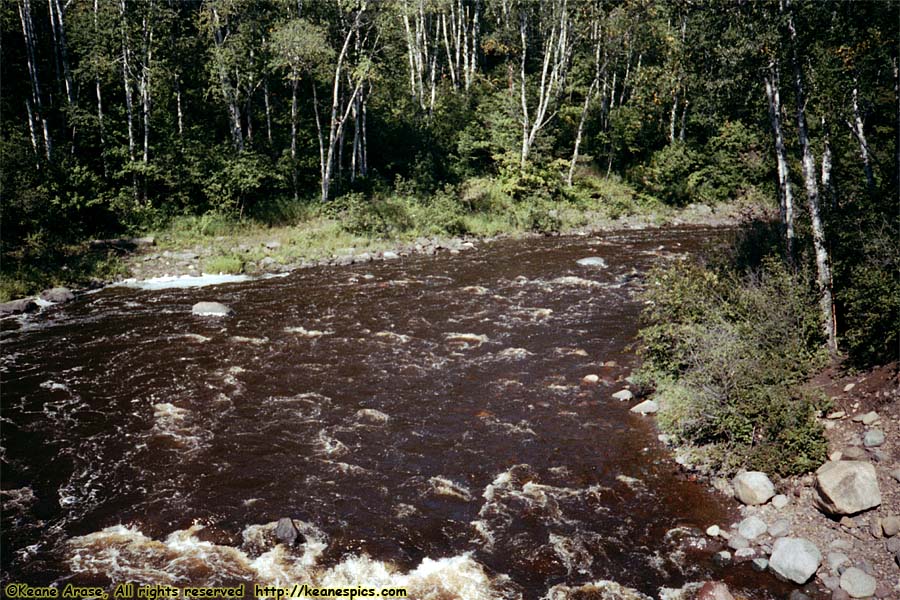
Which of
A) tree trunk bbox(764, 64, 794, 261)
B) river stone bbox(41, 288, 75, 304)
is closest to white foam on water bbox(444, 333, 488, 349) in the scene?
tree trunk bbox(764, 64, 794, 261)

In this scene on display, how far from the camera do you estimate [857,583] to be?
300 inches

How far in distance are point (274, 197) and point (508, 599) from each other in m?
30.6

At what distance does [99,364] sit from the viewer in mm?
16609

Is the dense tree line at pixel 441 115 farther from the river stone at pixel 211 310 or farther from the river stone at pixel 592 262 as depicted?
the river stone at pixel 211 310

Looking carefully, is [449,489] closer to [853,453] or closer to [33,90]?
[853,453]

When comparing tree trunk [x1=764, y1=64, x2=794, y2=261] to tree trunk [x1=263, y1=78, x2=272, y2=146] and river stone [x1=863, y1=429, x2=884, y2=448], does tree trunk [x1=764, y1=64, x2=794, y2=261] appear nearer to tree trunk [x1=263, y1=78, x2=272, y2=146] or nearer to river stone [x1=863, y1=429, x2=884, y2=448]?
river stone [x1=863, y1=429, x2=884, y2=448]

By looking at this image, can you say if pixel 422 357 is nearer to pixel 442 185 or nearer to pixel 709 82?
pixel 709 82

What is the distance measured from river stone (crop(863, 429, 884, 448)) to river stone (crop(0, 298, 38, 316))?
79.2 feet

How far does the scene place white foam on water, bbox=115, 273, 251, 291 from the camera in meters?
25.0

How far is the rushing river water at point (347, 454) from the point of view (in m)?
8.78

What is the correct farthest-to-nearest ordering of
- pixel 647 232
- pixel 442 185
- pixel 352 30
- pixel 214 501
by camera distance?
1. pixel 442 185
2. pixel 647 232
3. pixel 352 30
4. pixel 214 501

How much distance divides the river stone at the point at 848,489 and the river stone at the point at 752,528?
0.89m

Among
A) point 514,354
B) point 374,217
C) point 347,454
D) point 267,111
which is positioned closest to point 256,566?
point 347,454

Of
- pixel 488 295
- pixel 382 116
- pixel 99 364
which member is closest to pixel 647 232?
pixel 488 295
